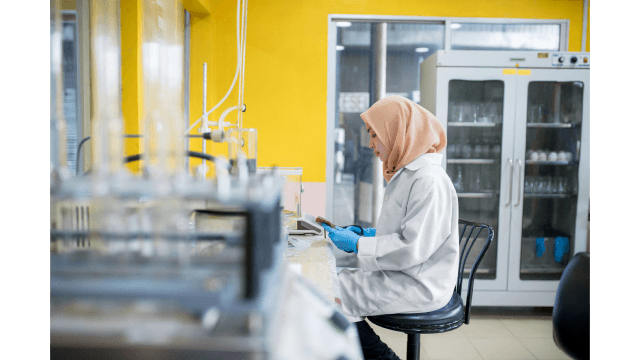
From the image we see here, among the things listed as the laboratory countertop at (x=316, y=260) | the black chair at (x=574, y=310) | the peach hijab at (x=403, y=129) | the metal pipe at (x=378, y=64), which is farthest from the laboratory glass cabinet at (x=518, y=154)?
the black chair at (x=574, y=310)

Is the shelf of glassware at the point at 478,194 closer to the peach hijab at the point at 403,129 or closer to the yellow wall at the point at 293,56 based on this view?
the yellow wall at the point at 293,56

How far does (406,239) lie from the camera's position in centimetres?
154

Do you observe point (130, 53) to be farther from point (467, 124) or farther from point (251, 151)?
point (467, 124)

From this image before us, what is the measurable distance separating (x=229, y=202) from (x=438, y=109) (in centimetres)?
259

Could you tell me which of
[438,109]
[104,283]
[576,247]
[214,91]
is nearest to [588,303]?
[104,283]

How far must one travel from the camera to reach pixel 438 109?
2893 mm

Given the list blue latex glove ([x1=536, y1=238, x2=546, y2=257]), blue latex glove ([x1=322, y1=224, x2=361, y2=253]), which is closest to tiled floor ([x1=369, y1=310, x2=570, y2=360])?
blue latex glove ([x1=536, y1=238, x2=546, y2=257])

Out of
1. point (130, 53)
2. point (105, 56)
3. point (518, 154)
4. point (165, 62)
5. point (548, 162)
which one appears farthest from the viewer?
point (548, 162)

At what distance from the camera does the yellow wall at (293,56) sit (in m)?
3.21

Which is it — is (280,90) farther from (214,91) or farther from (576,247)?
A: (576,247)

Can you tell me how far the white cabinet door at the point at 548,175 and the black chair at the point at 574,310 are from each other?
1739 millimetres

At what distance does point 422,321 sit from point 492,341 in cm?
136

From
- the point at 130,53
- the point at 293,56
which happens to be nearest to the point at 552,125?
the point at 293,56

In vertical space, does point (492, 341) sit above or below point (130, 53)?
below
